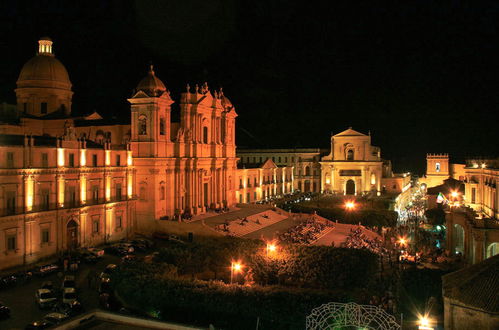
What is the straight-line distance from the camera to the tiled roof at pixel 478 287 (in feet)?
55.9

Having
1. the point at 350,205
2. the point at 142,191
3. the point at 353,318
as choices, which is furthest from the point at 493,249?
the point at 142,191

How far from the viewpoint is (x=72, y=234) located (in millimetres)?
33938

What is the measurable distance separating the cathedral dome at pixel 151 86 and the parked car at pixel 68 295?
22.0 meters

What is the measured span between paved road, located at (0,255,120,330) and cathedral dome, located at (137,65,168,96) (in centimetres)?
1781

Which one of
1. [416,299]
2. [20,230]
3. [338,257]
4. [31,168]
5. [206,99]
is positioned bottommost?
[416,299]

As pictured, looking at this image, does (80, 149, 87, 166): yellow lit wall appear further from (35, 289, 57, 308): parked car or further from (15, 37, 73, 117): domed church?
(15, 37, 73, 117): domed church

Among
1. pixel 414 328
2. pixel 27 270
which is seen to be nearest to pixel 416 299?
pixel 414 328

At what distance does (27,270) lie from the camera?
29422 millimetres

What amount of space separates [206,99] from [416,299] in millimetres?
30792

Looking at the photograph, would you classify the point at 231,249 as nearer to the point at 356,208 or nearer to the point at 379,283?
the point at 379,283

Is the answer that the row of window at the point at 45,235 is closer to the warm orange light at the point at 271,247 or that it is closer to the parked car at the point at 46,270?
the parked car at the point at 46,270

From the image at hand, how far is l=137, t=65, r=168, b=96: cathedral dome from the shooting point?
41.3m

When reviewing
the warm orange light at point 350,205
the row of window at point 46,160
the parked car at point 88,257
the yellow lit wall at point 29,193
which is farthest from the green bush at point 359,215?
the yellow lit wall at point 29,193

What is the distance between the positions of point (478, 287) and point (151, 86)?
3265 centimetres
